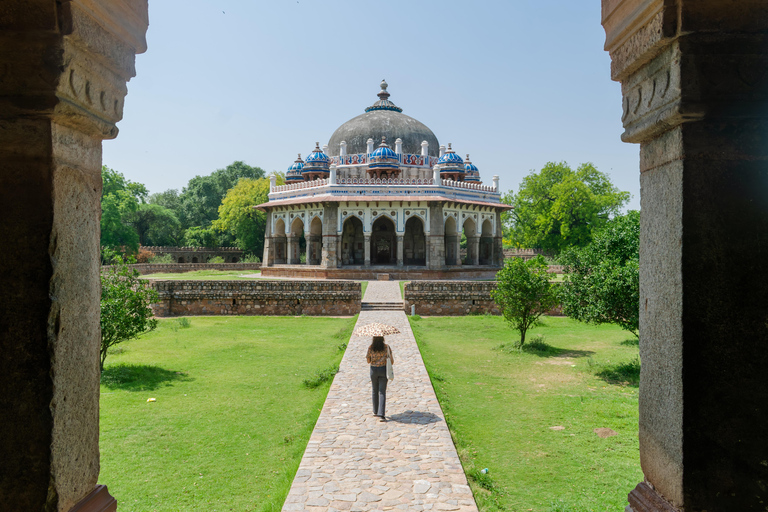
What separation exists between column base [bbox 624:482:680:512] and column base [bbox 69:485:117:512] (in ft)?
7.99

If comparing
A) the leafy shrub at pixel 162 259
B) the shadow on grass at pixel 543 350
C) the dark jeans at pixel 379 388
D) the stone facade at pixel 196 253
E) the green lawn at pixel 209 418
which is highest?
the stone facade at pixel 196 253

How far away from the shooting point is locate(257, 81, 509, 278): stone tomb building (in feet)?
85.6

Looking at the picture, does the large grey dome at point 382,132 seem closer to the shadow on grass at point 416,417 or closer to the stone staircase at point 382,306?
the stone staircase at point 382,306

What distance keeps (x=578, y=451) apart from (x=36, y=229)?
5423mm

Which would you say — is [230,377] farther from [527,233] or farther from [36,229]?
[527,233]

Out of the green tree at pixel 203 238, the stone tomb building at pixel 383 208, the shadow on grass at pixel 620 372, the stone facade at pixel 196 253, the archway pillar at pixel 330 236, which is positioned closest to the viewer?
the shadow on grass at pixel 620 372

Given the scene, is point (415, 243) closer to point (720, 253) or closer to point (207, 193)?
point (720, 253)

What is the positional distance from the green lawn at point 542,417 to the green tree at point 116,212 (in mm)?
30223

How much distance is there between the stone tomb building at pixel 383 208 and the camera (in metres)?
26.1

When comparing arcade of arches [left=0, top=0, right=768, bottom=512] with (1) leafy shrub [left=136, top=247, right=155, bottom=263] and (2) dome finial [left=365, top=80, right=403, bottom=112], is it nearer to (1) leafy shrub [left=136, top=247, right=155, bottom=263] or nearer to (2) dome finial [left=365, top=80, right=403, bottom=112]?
(2) dome finial [left=365, top=80, right=403, bottom=112]

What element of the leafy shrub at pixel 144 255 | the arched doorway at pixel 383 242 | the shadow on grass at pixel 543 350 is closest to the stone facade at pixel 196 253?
the leafy shrub at pixel 144 255

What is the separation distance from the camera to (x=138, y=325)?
9367 mm

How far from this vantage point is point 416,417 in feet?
20.5

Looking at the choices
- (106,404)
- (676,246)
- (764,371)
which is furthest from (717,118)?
(106,404)
